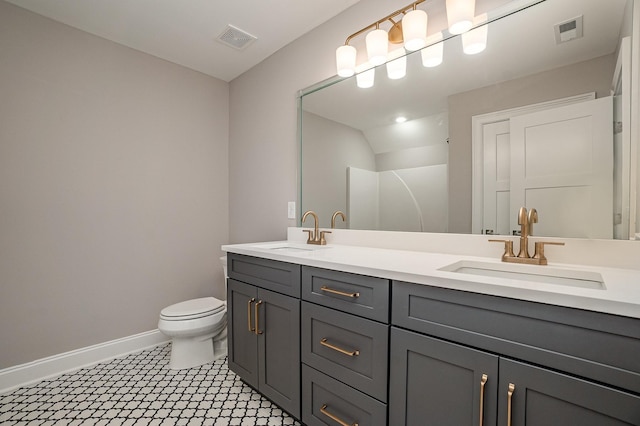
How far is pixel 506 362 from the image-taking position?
2.52 ft

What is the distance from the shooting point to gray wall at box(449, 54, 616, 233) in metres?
1.07

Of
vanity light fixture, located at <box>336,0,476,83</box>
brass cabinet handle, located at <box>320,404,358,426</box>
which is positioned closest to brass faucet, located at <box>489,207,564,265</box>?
vanity light fixture, located at <box>336,0,476,83</box>

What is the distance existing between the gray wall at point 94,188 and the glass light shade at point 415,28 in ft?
6.47

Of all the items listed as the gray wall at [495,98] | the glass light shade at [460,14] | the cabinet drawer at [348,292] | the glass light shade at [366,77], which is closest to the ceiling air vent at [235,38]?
the glass light shade at [366,77]

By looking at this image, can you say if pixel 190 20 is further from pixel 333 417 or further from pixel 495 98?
pixel 333 417

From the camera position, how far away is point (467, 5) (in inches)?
49.9

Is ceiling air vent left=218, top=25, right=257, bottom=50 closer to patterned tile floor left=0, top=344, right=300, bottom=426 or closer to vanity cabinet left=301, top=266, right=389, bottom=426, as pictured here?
vanity cabinet left=301, top=266, right=389, bottom=426

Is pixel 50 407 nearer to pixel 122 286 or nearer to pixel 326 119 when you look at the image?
pixel 122 286

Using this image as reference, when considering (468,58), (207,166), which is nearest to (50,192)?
(207,166)

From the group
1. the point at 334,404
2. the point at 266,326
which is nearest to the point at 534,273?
the point at 334,404

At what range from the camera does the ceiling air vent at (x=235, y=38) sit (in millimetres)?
2043

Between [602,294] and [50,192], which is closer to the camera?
[602,294]

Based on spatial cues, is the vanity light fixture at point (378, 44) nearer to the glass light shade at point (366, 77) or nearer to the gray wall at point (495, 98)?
the glass light shade at point (366, 77)

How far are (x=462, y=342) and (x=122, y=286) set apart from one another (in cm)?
240
